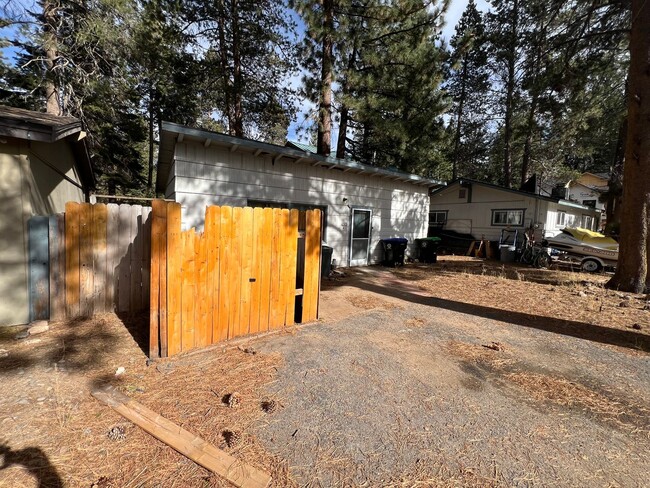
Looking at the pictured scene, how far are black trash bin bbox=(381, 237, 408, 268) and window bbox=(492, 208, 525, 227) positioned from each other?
8.10m

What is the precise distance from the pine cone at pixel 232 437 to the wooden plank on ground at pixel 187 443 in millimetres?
76

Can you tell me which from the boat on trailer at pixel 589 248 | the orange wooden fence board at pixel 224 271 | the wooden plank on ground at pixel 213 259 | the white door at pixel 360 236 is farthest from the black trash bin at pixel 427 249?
the wooden plank on ground at pixel 213 259

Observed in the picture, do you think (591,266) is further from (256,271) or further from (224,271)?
(224,271)

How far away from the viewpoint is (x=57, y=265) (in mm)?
3670

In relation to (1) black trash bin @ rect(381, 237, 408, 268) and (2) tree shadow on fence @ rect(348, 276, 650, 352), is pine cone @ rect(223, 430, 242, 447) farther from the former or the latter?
(1) black trash bin @ rect(381, 237, 408, 268)

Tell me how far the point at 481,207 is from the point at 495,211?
0.72m

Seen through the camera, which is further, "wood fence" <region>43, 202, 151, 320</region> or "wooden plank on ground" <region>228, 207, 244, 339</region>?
"wood fence" <region>43, 202, 151, 320</region>

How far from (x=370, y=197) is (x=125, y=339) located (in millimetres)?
7695

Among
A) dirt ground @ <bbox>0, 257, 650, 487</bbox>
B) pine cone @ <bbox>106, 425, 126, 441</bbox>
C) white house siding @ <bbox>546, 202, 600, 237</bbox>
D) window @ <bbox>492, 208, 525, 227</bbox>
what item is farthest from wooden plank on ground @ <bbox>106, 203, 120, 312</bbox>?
white house siding @ <bbox>546, 202, 600, 237</bbox>

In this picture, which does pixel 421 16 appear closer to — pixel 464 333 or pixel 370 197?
pixel 370 197

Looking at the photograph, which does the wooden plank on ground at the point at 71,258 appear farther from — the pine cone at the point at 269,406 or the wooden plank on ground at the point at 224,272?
the pine cone at the point at 269,406

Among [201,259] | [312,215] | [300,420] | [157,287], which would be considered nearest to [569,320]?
[312,215]

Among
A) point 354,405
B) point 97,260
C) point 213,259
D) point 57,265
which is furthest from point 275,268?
point 57,265

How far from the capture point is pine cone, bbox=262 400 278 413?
222cm
